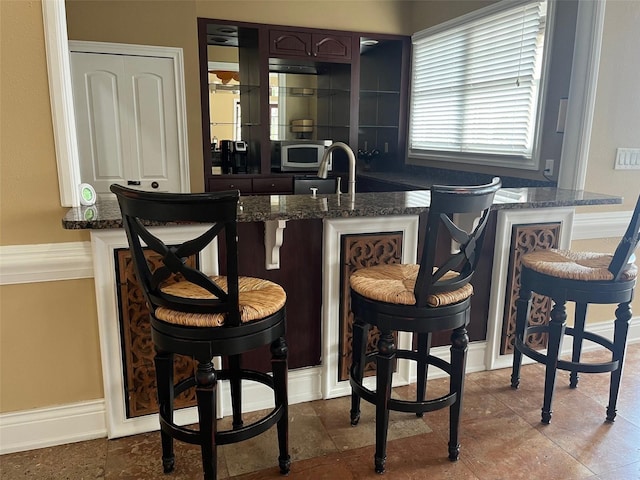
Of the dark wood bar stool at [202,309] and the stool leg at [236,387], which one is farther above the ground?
the dark wood bar stool at [202,309]

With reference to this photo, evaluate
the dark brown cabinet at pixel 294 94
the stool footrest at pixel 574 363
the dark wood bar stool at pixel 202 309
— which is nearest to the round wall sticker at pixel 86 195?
the dark wood bar stool at pixel 202 309

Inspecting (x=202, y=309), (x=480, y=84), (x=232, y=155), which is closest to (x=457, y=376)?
(x=202, y=309)

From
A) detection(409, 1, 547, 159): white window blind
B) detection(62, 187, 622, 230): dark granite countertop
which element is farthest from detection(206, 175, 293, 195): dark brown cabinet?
detection(62, 187, 622, 230): dark granite countertop

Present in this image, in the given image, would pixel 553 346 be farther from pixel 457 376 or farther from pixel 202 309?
pixel 202 309

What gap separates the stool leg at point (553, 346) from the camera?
216cm

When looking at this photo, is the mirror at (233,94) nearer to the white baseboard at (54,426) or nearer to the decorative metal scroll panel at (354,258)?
the decorative metal scroll panel at (354,258)

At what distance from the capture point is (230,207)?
4.52 ft

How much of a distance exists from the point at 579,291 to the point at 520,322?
402 millimetres

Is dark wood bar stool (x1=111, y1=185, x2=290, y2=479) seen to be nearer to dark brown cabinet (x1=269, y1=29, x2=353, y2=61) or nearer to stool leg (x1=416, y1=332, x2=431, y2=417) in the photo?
stool leg (x1=416, y1=332, x2=431, y2=417)

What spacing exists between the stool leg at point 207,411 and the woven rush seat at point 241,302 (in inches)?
5.7

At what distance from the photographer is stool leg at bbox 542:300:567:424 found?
2.16 metres

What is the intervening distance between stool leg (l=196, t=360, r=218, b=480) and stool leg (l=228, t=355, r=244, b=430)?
38 centimetres

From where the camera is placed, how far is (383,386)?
5.91 feet

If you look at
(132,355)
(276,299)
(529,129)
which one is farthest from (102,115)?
(529,129)
